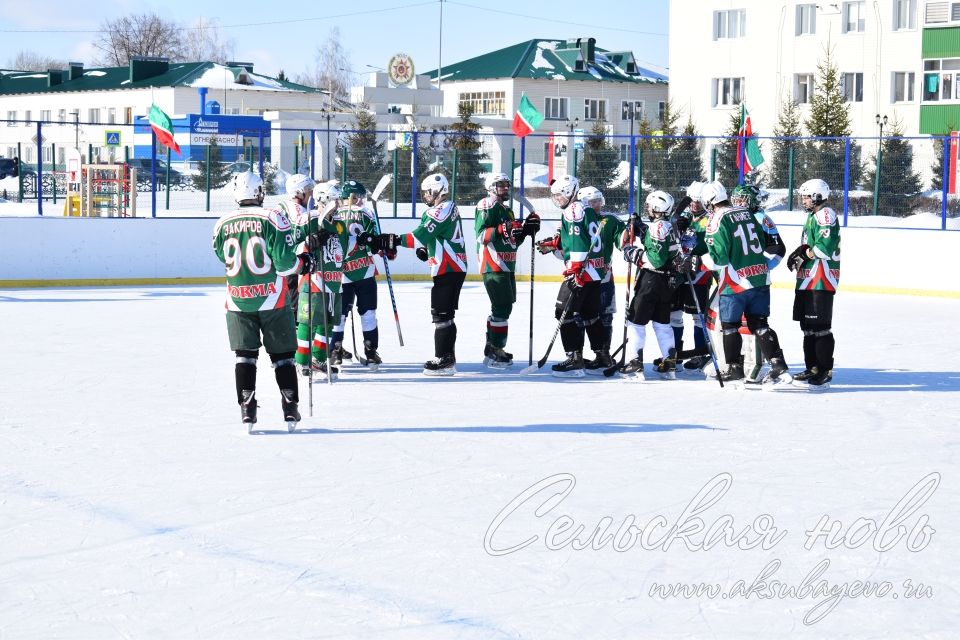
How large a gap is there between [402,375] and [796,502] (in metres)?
4.00

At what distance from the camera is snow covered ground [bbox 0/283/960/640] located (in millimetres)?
4113

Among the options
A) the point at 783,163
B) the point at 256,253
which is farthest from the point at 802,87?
the point at 256,253

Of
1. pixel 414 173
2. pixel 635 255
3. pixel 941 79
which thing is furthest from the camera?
pixel 941 79

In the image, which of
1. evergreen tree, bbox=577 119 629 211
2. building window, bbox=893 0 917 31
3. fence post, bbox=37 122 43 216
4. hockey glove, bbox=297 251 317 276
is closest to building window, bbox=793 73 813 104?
building window, bbox=893 0 917 31

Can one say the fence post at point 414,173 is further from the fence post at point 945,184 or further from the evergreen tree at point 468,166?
the fence post at point 945,184

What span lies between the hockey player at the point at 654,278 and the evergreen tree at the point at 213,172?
11702mm

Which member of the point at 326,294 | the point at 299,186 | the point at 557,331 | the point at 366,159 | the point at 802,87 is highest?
the point at 802,87

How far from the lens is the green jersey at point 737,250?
27.3ft

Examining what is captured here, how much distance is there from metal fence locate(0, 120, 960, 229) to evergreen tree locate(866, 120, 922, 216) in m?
0.02

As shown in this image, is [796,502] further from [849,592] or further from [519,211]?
[519,211]

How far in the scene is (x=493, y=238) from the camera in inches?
361

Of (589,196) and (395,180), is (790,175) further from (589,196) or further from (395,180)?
(589,196)

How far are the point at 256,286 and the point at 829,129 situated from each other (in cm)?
2944

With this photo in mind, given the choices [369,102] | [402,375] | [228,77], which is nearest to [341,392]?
[402,375]
